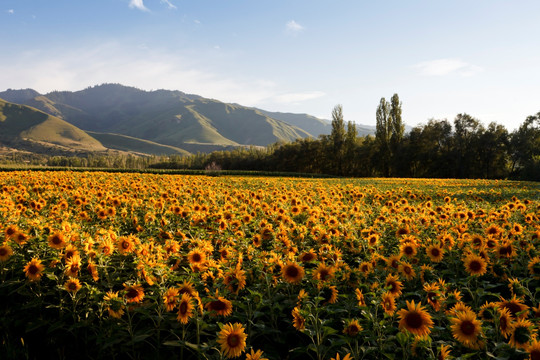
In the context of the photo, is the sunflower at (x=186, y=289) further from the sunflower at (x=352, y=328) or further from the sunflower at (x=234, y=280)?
the sunflower at (x=352, y=328)

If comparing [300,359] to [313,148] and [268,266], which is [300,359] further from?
[313,148]

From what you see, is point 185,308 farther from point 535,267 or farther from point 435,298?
point 535,267

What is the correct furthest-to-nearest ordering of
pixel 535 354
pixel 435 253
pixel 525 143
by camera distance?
1. pixel 525 143
2. pixel 435 253
3. pixel 535 354

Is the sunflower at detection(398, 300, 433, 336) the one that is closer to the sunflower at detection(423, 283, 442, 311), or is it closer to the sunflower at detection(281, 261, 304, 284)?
the sunflower at detection(423, 283, 442, 311)

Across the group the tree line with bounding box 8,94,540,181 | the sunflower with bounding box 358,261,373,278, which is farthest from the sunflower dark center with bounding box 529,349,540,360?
the tree line with bounding box 8,94,540,181

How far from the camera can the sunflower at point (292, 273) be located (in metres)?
3.63

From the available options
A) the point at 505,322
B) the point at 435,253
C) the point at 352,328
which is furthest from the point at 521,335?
the point at 435,253

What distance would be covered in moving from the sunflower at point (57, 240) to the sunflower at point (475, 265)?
5.47 meters

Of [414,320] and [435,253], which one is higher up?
[435,253]

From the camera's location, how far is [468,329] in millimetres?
2564

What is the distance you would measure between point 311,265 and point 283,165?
270 feet

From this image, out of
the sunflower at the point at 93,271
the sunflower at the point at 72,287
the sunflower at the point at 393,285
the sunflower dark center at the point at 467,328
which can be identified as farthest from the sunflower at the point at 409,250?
the sunflower at the point at 72,287

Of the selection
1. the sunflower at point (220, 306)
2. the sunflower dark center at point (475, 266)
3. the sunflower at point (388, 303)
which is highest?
the sunflower dark center at point (475, 266)

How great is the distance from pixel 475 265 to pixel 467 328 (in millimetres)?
1781
